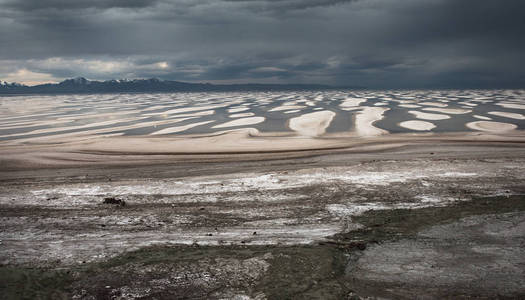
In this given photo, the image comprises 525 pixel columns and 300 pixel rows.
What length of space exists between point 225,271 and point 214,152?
15522 millimetres

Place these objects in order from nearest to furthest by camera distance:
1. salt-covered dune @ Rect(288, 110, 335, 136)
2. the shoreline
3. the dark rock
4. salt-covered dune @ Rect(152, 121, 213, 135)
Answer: the dark rock
the shoreline
salt-covered dune @ Rect(288, 110, 335, 136)
salt-covered dune @ Rect(152, 121, 213, 135)

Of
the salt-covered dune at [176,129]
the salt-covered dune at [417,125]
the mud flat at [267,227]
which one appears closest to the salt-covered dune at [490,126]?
the salt-covered dune at [417,125]

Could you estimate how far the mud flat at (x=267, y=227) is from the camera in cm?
767

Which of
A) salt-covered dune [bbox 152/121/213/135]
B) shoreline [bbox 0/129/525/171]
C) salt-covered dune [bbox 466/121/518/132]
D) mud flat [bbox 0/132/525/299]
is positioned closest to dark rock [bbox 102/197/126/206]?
mud flat [bbox 0/132/525/299]

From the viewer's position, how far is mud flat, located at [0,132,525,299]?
7.67 m

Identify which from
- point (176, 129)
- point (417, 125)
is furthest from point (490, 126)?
point (176, 129)

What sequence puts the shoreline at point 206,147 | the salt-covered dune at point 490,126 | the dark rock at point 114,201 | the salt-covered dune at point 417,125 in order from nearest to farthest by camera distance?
the dark rock at point 114,201 → the shoreline at point 206,147 → the salt-covered dune at point 490,126 → the salt-covered dune at point 417,125

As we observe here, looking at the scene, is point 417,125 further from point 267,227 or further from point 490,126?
point 267,227

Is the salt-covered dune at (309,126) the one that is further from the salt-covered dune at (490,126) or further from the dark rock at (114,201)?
the dark rock at (114,201)

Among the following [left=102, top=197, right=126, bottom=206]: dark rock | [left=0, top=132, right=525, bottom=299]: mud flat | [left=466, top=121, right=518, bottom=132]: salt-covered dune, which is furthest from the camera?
[left=466, top=121, right=518, bottom=132]: salt-covered dune

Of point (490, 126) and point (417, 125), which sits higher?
point (417, 125)

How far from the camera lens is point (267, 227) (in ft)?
35.3

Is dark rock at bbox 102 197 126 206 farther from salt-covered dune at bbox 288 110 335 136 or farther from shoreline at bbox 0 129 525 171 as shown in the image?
salt-covered dune at bbox 288 110 335 136

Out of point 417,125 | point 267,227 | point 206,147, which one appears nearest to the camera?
point 267,227
